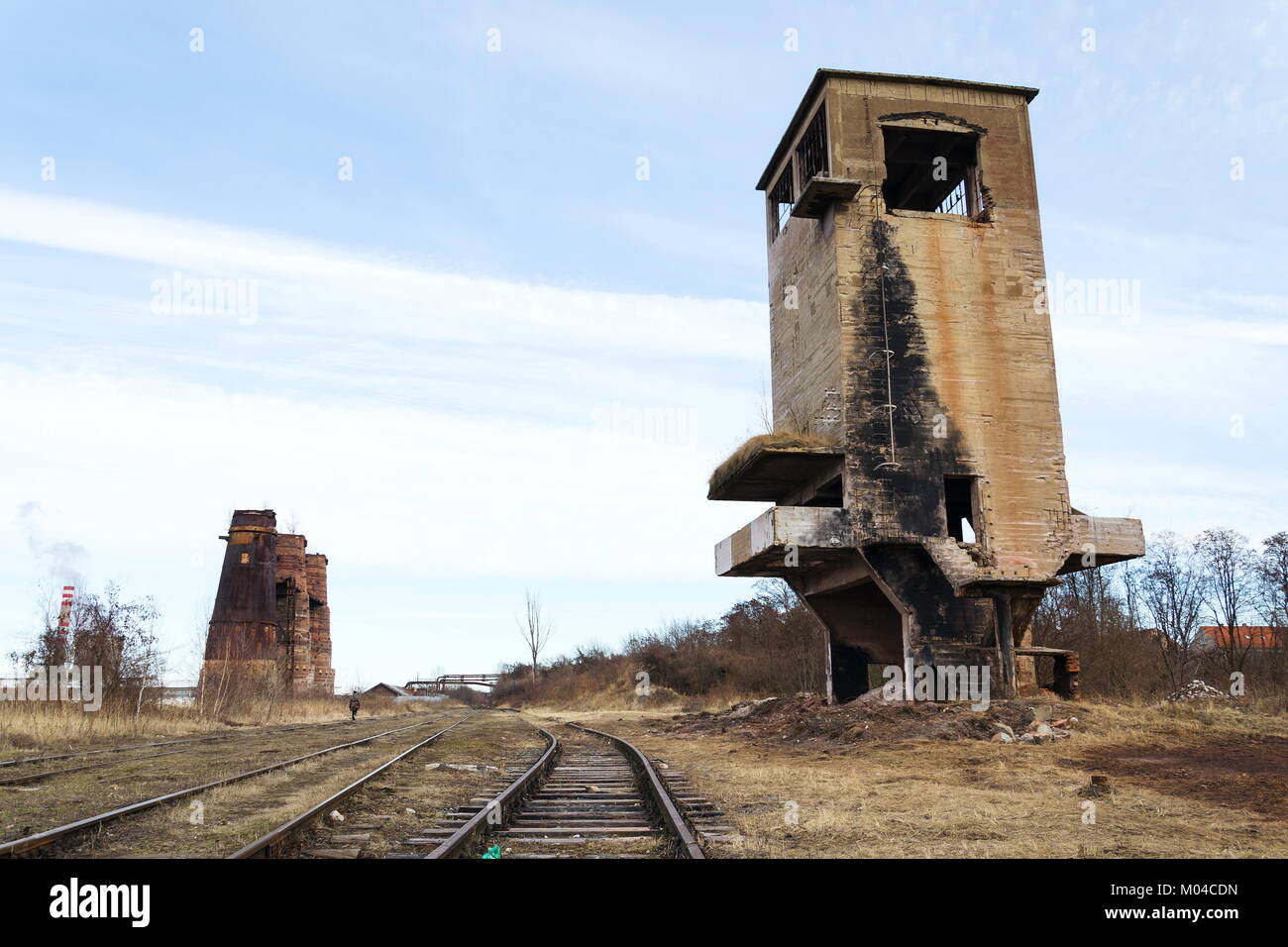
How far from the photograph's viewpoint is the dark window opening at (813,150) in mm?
20797

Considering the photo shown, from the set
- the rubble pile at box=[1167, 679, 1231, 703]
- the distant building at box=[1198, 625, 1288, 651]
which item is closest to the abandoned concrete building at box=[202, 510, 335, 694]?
the rubble pile at box=[1167, 679, 1231, 703]

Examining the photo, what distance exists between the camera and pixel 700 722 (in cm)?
2264

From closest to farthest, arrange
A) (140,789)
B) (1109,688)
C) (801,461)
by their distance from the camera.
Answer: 1. (140,789)
2. (801,461)
3. (1109,688)

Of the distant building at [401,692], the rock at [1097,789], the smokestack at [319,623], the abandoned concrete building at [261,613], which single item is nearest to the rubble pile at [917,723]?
the rock at [1097,789]

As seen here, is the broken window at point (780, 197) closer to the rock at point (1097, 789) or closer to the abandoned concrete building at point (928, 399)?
the abandoned concrete building at point (928, 399)

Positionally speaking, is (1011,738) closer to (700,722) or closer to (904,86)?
(700,722)

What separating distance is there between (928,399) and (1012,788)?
10134 millimetres

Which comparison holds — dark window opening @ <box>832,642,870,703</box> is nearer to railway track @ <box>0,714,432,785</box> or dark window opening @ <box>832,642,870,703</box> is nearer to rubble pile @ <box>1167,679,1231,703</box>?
rubble pile @ <box>1167,679,1231,703</box>

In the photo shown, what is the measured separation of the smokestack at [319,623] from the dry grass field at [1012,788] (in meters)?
36.5

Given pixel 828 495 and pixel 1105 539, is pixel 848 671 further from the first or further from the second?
pixel 1105 539

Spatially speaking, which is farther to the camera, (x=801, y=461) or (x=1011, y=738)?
(x=801, y=461)

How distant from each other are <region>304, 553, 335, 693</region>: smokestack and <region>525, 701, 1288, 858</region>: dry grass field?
120ft
